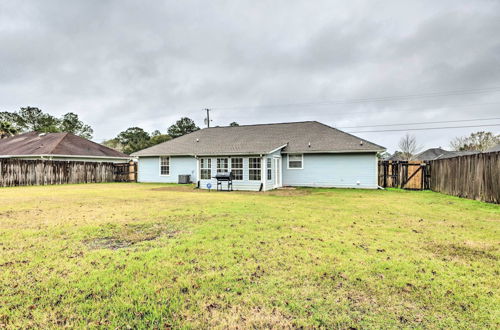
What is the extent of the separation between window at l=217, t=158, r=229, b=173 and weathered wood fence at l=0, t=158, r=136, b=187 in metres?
11.8

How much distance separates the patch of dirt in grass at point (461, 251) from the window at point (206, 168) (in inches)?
535

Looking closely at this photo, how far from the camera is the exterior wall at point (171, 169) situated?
20.6 m

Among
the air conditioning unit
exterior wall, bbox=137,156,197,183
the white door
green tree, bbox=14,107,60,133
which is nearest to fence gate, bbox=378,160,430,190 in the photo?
the white door

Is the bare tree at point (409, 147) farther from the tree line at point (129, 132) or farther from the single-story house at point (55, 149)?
the single-story house at point (55, 149)

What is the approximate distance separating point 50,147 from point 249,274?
90.4ft

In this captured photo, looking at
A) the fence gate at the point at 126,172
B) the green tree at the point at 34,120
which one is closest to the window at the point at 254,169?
the fence gate at the point at 126,172

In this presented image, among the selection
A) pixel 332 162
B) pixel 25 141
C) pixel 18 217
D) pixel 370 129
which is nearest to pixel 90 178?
pixel 25 141

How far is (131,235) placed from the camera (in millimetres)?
5230

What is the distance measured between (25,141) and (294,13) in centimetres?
2995

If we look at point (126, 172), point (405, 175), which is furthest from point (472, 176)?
point (126, 172)

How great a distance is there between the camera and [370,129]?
40.8 meters

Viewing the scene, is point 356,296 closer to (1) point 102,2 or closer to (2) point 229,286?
(2) point 229,286

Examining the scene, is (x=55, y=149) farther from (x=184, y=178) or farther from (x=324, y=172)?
(x=324, y=172)

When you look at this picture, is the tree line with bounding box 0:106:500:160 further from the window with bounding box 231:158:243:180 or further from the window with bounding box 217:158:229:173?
the window with bounding box 231:158:243:180
